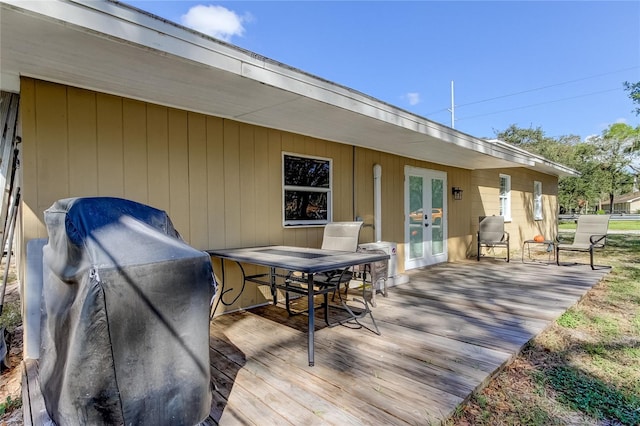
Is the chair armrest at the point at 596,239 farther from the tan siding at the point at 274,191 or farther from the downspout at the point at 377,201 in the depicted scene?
the tan siding at the point at 274,191

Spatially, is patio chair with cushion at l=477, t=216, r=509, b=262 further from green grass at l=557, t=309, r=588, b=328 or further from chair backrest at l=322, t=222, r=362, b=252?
chair backrest at l=322, t=222, r=362, b=252

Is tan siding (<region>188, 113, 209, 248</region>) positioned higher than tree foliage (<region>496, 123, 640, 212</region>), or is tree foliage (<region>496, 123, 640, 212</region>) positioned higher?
tree foliage (<region>496, 123, 640, 212</region>)

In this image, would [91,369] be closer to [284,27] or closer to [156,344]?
[156,344]

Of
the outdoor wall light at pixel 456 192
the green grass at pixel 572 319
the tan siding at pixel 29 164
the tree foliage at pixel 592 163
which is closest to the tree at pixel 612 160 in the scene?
the tree foliage at pixel 592 163

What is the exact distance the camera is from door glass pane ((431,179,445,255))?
697cm

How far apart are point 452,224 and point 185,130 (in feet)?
19.8

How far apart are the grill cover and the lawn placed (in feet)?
4.61

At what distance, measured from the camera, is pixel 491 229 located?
7.32 meters

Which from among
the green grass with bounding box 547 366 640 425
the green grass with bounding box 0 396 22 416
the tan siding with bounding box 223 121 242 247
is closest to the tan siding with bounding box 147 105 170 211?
the tan siding with bounding box 223 121 242 247

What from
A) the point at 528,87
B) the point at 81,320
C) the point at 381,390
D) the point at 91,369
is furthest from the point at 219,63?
the point at 528,87

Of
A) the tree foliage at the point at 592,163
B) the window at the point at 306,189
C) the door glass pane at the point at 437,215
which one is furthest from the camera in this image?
the tree foliage at the point at 592,163

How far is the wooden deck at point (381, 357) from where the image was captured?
188 cm

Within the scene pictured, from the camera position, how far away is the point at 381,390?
2070 millimetres

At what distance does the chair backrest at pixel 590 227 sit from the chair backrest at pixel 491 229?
4.46 ft
